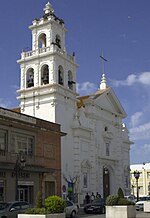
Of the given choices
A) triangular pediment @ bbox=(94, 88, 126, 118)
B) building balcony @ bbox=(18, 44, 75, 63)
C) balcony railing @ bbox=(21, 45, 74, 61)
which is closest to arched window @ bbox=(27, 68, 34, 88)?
building balcony @ bbox=(18, 44, 75, 63)

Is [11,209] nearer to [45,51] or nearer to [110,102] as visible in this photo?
[45,51]

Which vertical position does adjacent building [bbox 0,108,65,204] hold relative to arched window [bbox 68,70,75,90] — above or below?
below

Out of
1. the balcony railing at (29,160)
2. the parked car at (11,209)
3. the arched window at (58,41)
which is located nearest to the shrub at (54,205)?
the parked car at (11,209)

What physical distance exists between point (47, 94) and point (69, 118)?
3922 mm

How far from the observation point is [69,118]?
49.6 metres

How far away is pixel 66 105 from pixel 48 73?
429 cm

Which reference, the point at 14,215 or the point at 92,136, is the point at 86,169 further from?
the point at 14,215

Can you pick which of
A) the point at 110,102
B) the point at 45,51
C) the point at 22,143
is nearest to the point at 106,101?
the point at 110,102

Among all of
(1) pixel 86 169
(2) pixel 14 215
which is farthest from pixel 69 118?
(2) pixel 14 215

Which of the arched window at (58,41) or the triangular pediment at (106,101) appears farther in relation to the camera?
the triangular pediment at (106,101)

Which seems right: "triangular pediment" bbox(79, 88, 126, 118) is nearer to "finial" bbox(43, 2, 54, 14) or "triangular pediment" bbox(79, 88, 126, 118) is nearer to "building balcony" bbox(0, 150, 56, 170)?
"finial" bbox(43, 2, 54, 14)

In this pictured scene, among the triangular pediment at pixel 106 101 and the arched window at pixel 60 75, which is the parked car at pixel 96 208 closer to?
the arched window at pixel 60 75

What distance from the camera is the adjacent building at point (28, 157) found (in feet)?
114

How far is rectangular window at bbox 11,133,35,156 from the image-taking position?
36594 mm
